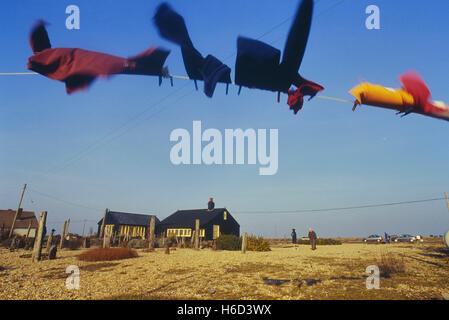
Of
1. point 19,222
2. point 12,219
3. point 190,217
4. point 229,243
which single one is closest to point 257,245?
point 229,243

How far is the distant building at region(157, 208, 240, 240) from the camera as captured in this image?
124ft

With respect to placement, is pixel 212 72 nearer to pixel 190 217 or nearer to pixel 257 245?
pixel 257 245

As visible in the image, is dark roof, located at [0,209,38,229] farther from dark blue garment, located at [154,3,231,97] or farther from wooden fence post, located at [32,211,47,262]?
dark blue garment, located at [154,3,231,97]

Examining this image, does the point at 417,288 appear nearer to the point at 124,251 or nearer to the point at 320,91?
the point at 320,91

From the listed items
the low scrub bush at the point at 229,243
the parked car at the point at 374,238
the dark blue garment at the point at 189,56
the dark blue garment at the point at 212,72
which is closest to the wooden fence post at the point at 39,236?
the low scrub bush at the point at 229,243

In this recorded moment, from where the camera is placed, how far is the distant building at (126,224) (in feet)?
136

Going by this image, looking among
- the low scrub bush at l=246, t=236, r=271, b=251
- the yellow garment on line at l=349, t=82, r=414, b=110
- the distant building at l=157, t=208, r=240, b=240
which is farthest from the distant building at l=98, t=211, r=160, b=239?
the yellow garment on line at l=349, t=82, r=414, b=110

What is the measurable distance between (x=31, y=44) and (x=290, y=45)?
2.39m

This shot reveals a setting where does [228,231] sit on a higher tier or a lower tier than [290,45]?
lower

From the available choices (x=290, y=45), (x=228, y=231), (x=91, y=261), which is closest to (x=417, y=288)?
(x=290, y=45)

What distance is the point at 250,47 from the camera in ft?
7.95

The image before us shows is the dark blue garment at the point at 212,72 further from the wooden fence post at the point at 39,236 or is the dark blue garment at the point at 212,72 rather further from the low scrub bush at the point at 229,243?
the low scrub bush at the point at 229,243
